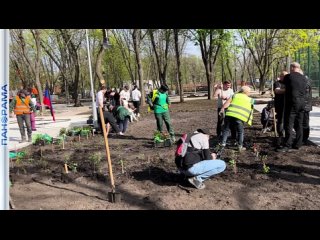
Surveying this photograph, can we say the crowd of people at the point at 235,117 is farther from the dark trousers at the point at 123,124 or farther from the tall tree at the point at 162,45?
the tall tree at the point at 162,45

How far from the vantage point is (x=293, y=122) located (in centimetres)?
848

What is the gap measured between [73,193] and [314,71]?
26.1 m

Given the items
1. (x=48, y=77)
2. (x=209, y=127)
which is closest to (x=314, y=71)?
(x=209, y=127)

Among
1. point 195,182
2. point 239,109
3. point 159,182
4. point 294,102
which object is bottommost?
point 159,182

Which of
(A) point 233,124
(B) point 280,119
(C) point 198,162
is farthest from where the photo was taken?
(B) point 280,119

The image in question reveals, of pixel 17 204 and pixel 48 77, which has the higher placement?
pixel 48 77

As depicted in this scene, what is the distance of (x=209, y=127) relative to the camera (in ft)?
43.8

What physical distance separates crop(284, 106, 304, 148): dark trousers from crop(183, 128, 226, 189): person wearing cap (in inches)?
121

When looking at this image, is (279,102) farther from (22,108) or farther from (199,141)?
(22,108)

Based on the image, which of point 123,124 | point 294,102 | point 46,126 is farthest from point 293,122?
point 46,126

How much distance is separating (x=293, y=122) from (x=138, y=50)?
21174mm
